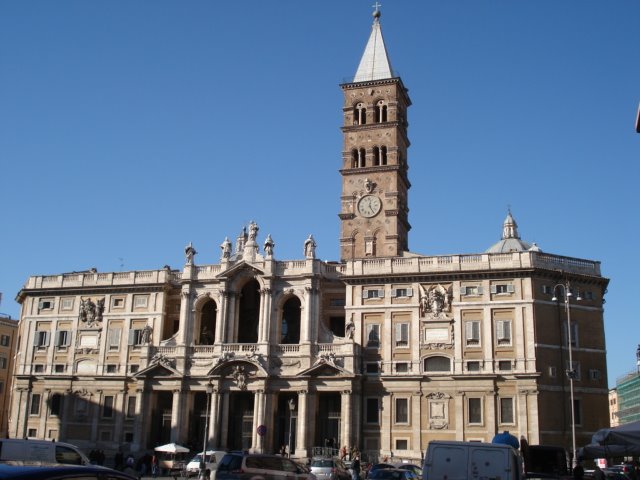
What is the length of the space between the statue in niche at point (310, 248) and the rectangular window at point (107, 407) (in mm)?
20663

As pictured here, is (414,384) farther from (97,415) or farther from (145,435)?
(97,415)

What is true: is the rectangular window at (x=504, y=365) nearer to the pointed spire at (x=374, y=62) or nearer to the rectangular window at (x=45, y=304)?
the pointed spire at (x=374, y=62)

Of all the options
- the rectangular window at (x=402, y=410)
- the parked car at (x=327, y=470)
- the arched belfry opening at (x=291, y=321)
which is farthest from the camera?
the arched belfry opening at (x=291, y=321)

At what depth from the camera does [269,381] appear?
56.5 m

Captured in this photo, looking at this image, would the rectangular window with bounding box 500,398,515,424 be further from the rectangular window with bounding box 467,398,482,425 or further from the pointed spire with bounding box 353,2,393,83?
the pointed spire with bounding box 353,2,393,83

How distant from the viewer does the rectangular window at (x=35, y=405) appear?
64.1m

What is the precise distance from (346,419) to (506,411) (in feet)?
37.6

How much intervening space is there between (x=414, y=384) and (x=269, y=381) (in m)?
11.0

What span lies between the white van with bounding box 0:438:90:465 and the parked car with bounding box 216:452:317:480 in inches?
214

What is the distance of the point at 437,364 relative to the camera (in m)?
55.3

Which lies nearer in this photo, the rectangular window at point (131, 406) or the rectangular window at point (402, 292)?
the rectangular window at point (402, 292)

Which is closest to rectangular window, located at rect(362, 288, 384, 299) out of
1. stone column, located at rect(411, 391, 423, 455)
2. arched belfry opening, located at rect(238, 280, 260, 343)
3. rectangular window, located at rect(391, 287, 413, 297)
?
rectangular window, located at rect(391, 287, 413, 297)

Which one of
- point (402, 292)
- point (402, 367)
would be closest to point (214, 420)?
point (402, 367)

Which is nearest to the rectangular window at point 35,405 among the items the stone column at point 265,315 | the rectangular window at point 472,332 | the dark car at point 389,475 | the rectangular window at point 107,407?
the rectangular window at point 107,407
